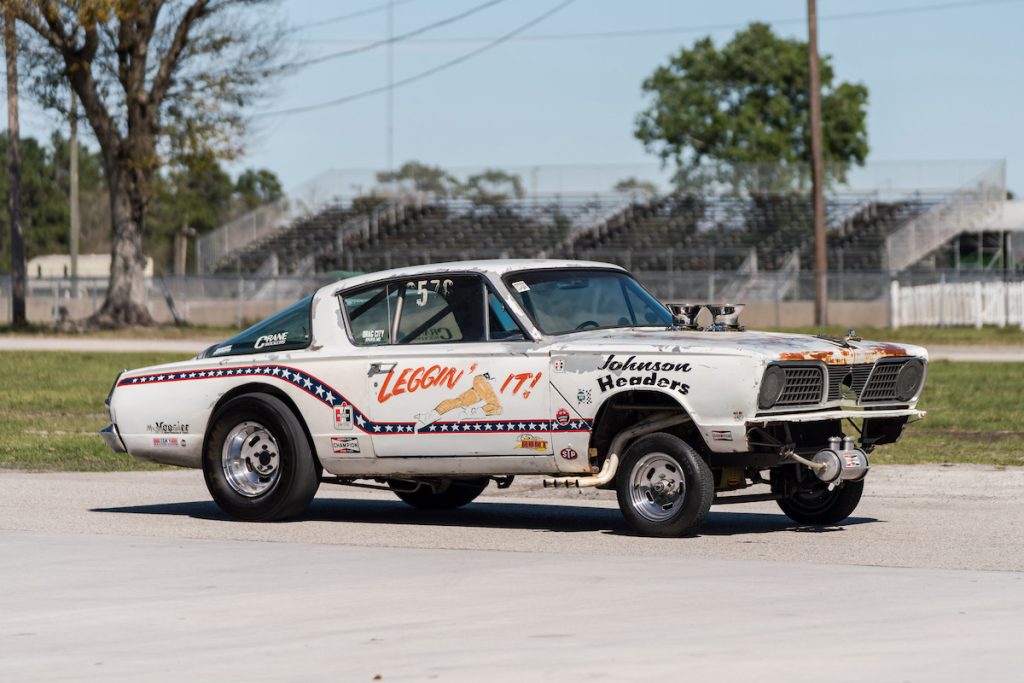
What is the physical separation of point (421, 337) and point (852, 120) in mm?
81701

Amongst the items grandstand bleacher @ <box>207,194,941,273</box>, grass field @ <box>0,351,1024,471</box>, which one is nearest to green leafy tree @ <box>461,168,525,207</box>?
grandstand bleacher @ <box>207,194,941,273</box>

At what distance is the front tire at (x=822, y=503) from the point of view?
446 inches

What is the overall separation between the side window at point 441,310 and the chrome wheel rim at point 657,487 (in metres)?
1.36

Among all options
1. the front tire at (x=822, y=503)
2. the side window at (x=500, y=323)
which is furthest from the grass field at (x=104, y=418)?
the side window at (x=500, y=323)

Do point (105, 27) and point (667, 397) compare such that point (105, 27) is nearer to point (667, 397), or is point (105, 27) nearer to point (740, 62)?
point (667, 397)

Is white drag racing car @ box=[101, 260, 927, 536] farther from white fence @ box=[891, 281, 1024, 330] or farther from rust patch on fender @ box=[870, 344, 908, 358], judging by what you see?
white fence @ box=[891, 281, 1024, 330]

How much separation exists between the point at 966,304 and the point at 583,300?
42422 mm

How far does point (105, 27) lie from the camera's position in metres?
46.9

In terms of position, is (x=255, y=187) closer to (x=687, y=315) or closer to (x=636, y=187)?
(x=636, y=187)

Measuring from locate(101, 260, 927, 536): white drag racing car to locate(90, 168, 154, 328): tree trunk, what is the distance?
38119mm

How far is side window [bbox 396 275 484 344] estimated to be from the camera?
11.2 m

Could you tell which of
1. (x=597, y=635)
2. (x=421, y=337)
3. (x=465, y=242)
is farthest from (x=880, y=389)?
(x=465, y=242)

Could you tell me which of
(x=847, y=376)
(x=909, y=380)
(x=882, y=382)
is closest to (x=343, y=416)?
(x=847, y=376)

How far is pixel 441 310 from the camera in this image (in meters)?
11.4
